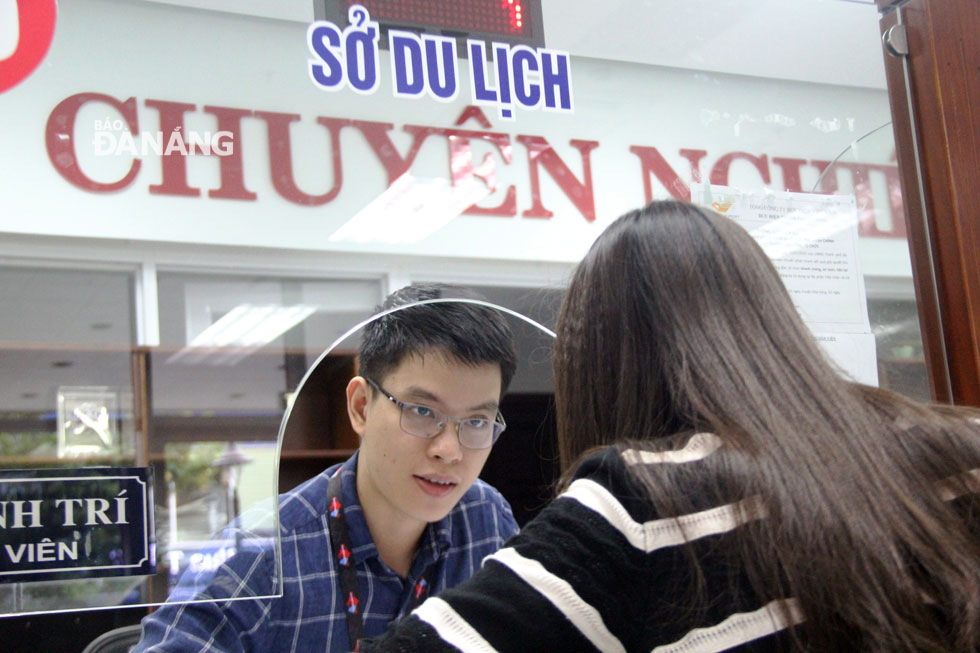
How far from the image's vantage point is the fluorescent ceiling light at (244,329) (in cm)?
132

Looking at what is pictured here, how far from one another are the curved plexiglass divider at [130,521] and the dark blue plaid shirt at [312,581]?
2cm

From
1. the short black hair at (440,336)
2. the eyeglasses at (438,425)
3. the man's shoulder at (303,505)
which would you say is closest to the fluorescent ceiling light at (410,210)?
the short black hair at (440,336)

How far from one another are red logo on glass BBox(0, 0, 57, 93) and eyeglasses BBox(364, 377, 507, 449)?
30.0 inches

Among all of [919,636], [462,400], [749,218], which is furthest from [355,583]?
[919,636]

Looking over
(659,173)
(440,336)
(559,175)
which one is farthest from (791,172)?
(440,336)

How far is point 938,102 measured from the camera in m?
1.72

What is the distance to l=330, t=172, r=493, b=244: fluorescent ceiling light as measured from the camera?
1.41 meters

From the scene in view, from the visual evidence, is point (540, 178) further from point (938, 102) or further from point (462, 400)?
point (938, 102)

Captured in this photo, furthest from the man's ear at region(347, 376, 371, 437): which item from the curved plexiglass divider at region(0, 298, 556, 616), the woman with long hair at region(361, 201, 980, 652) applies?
the woman with long hair at region(361, 201, 980, 652)

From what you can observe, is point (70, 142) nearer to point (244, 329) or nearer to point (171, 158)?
point (171, 158)

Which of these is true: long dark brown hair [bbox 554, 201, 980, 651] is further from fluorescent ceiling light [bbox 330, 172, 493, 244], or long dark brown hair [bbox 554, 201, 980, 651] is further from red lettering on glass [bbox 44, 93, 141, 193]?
red lettering on glass [bbox 44, 93, 141, 193]

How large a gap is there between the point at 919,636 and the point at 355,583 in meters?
1.03

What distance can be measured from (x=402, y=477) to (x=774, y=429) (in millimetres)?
936

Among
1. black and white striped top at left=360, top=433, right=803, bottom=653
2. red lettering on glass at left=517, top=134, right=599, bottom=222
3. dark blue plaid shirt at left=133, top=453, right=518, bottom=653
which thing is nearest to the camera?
black and white striped top at left=360, top=433, right=803, bottom=653
